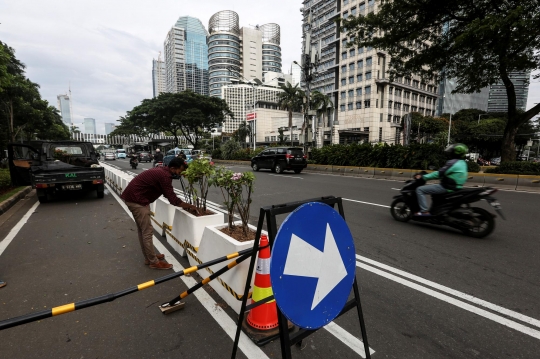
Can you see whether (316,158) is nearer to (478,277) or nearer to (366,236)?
(366,236)

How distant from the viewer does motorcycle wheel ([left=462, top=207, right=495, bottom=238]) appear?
469cm

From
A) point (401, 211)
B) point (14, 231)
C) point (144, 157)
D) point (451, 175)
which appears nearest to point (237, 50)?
point (144, 157)

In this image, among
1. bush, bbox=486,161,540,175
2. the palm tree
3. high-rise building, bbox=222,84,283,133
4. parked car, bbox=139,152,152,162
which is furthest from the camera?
high-rise building, bbox=222,84,283,133

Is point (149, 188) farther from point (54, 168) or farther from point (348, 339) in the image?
point (54, 168)

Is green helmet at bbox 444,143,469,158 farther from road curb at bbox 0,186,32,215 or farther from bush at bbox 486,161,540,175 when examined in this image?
road curb at bbox 0,186,32,215

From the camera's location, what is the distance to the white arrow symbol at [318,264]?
154 centimetres

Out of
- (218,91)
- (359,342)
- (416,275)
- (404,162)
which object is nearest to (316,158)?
(404,162)

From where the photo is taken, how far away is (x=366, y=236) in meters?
4.91

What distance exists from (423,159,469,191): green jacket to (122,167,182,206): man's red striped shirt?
4.79 m

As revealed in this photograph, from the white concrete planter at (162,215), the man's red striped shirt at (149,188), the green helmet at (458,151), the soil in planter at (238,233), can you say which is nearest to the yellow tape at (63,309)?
the soil in planter at (238,233)

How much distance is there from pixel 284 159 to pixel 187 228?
1360cm

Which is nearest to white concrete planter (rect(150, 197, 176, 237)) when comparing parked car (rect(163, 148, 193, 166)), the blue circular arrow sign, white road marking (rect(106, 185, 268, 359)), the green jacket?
white road marking (rect(106, 185, 268, 359))

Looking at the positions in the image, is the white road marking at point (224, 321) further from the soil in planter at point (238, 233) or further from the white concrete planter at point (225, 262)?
the soil in planter at point (238, 233)

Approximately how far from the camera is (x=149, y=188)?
12.6 ft
